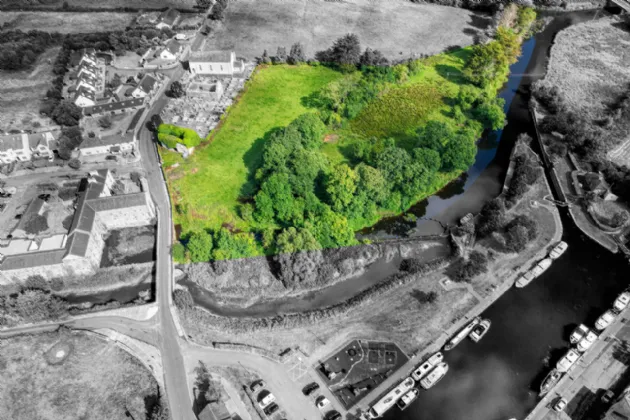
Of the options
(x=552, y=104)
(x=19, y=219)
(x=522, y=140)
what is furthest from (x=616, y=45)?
(x=19, y=219)

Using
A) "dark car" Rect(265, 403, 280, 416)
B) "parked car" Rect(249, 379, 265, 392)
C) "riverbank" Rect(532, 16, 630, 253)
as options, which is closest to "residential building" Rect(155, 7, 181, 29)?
"riverbank" Rect(532, 16, 630, 253)

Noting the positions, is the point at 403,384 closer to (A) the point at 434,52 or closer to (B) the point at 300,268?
(B) the point at 300,268

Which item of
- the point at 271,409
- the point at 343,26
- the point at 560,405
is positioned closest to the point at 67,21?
the point at 343,26

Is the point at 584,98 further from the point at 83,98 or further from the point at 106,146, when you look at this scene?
the point at 83,98

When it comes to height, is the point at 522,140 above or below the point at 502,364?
above

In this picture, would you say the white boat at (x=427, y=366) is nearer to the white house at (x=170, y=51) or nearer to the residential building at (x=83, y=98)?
the residential building at (x=83, y=98)
